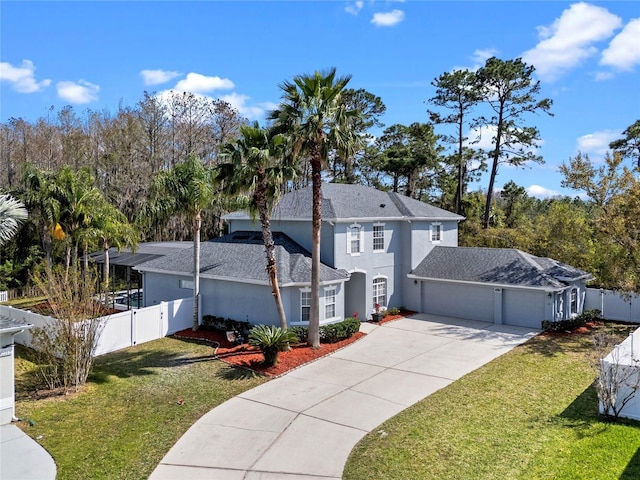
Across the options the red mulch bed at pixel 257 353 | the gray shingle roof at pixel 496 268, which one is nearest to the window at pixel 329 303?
the red mulch bed at pixel 257 353

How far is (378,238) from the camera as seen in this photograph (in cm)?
2398

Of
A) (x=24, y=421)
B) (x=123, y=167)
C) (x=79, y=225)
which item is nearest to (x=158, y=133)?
(x=123, y=167)

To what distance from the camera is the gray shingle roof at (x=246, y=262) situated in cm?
1962

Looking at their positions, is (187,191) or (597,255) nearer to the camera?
(187,191)

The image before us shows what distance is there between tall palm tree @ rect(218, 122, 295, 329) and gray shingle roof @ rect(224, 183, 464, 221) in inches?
206

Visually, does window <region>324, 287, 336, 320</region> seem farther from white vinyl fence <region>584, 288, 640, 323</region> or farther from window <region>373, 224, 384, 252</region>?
white vinyl fence <region>584, 288, 640, 323</region>

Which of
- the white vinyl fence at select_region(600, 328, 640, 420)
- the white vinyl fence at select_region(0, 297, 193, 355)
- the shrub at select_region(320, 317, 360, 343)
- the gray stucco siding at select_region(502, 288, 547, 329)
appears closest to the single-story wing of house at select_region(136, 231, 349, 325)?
the shrub at select_region(320, 317, 360, 343)

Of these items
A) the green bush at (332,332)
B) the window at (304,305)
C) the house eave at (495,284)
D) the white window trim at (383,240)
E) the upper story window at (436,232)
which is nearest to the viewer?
the green bush at (332,332)

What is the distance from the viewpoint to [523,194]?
46.8m

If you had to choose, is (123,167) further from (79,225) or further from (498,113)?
(498,113)

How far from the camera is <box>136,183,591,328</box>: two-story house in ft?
66.2

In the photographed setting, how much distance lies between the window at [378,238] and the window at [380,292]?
1.61 metres

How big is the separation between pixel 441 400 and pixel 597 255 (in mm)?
17165

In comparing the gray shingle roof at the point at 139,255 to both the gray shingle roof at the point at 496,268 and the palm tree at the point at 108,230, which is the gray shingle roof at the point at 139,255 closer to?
the palm tree at the point at 108,230
